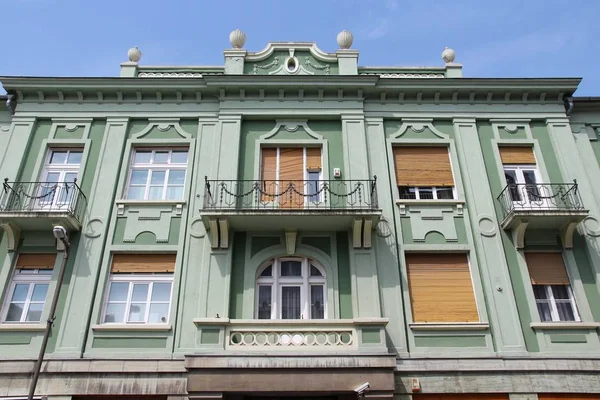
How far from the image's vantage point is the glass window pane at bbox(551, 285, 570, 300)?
39.4ft

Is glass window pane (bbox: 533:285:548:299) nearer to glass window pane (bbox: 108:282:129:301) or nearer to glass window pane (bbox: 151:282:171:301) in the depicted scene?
glass window pane (bbox: 151:282:171:301)

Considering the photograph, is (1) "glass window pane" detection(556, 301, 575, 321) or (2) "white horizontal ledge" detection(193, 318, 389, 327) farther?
(1) "glass window pane" detection(556, 301, 575, 321)

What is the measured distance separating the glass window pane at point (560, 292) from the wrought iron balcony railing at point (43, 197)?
11.9 m

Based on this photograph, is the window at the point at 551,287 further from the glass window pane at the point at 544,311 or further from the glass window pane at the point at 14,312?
the glass window pane at the point at 14,312

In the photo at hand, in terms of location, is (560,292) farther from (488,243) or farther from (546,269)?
(488,243)

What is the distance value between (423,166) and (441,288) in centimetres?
359

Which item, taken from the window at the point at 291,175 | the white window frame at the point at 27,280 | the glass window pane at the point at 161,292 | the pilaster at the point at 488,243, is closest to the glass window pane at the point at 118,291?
the glass window pane at the point at 161,292

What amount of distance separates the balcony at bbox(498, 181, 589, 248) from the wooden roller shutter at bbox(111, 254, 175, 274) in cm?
851

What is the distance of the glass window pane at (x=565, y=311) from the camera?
11.7m

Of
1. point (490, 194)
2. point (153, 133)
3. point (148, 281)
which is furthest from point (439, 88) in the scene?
point (148, 281)

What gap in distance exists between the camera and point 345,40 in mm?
15633

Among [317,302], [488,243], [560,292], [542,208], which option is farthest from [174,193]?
[560,292]

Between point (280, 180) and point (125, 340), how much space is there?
5304 millimetres

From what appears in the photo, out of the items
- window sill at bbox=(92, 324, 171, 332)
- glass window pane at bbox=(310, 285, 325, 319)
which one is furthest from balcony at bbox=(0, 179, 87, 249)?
A: glass window pane at bbox=(310, 285, 325, 319)
